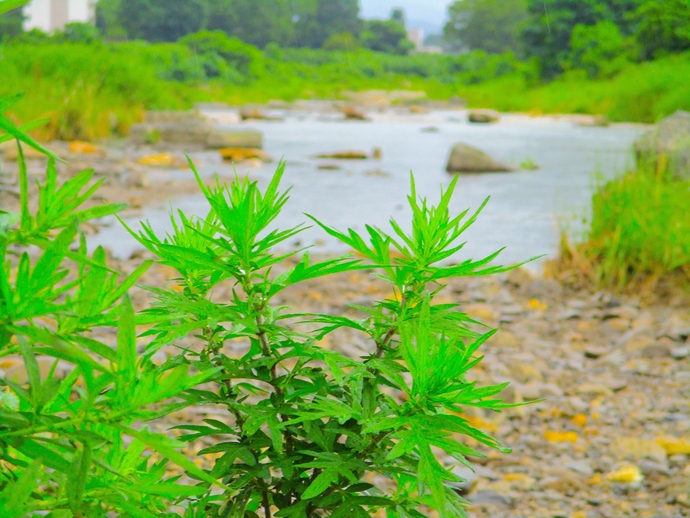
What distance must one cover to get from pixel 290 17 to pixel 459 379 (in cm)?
2006

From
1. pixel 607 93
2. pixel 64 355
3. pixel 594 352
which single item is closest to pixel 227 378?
pixel 64 355

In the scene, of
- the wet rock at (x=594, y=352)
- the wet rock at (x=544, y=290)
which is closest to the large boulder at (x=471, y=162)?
the wet rock at (x=544, y=290)

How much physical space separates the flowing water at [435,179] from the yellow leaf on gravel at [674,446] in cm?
101

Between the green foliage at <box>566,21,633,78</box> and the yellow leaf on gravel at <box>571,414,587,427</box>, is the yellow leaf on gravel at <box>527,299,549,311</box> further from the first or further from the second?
the green foliage at <box>566,21,633,78</box>

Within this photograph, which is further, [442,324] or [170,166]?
[170,166]

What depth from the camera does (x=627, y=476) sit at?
195 cm

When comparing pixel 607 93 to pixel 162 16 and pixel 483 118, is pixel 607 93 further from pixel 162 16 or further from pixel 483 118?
pixel 162 16

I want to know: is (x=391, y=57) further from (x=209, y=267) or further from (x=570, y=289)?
(x=209, y=267)

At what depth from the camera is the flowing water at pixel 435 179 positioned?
5031mm

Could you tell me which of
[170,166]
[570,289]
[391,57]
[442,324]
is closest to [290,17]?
Answer: [391,57]

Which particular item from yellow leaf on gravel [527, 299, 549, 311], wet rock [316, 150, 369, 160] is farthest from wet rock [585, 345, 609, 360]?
wet rock [316, 150, 369, 160]

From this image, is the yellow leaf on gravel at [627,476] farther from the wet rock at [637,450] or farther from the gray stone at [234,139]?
the gray stone at [234,139]

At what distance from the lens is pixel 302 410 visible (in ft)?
2.02

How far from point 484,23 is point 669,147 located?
23.8 m
